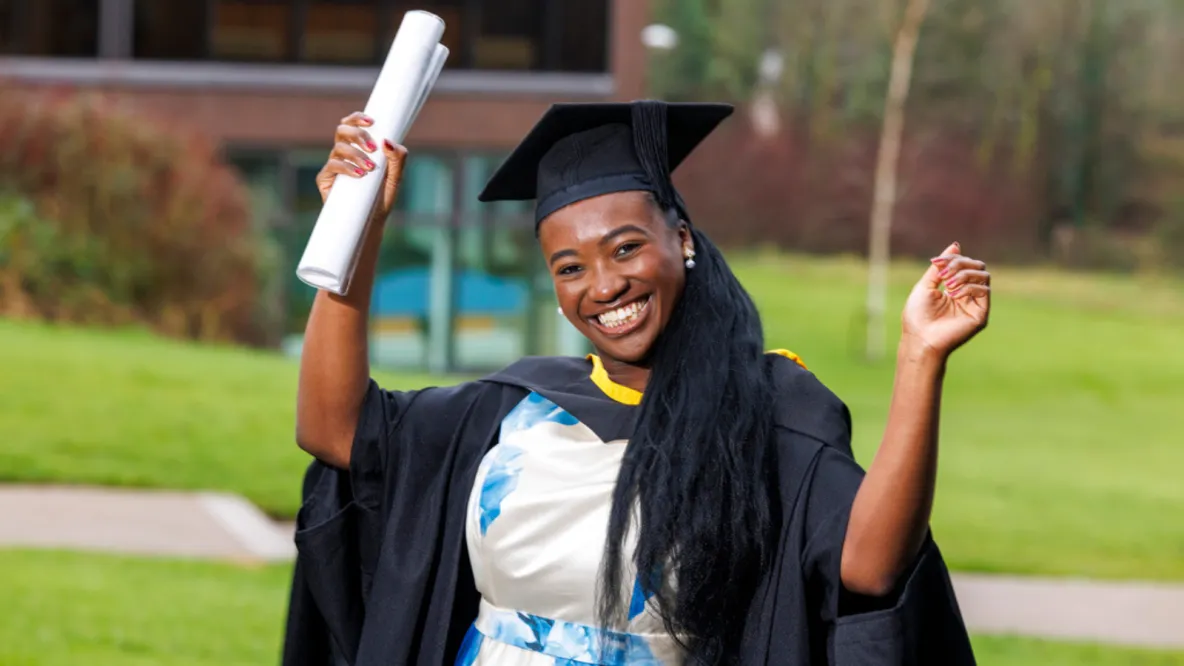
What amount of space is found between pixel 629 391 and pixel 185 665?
470cm

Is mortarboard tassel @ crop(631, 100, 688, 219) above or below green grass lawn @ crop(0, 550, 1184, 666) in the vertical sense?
above

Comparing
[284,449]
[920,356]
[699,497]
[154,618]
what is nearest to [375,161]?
[699,497]

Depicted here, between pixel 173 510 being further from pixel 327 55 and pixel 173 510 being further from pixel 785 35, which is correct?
pixel 785 35

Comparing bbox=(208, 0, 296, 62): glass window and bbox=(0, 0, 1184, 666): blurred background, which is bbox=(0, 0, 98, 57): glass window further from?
bbox=(208, 0, 296, 62): glass window

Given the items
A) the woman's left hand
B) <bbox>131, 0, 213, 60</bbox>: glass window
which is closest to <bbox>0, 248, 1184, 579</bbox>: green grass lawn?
the woman's left hand

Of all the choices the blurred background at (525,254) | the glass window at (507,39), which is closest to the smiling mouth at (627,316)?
the blurred background at (525,254)

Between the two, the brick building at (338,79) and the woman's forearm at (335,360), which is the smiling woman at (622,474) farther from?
the brick building at (338,79)

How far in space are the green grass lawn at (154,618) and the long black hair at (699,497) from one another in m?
4.85

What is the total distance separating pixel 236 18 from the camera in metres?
24.6

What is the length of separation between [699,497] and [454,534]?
45cm

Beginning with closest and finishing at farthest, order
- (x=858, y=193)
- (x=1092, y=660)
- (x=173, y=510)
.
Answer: (x=1092, y=660)
(x=173, y=510)
(x=858, y=193)

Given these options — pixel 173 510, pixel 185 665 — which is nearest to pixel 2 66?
pixel 173 510

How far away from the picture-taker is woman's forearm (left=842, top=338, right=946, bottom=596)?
7.75 feet

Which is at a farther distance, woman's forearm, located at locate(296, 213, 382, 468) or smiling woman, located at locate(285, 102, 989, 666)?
woman's forearm, located at locate(296, 213, 382, 468)
